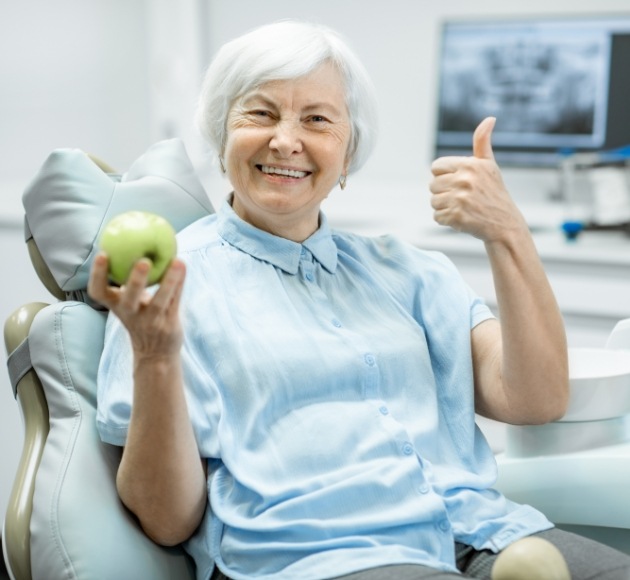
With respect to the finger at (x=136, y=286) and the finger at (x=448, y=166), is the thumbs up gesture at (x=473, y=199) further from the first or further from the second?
the finger at (x=136, y=286)

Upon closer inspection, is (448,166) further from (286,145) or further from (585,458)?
(585,458)

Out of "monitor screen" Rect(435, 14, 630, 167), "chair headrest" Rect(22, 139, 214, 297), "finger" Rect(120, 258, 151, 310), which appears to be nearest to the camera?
"finger" Rect(120, 258, 151, 310)

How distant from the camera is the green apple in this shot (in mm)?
987

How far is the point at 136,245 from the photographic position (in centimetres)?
99

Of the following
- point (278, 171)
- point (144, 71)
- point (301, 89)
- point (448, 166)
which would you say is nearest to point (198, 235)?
point (278, 171)

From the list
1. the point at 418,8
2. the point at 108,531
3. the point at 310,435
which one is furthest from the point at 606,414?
the point at 418,8

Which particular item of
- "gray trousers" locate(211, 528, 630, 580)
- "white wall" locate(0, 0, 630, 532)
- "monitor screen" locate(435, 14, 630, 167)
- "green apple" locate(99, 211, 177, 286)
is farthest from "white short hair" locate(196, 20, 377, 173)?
"white wall" locate(0, 0, 630, 532)

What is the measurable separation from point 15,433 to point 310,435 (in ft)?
5.32

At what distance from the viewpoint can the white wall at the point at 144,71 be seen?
3.14 metres

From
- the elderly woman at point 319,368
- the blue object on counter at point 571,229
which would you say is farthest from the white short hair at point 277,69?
the blue object on counter at point 571,229

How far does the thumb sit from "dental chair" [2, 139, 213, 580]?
1.64 feet

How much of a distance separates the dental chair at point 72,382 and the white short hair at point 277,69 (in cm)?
17

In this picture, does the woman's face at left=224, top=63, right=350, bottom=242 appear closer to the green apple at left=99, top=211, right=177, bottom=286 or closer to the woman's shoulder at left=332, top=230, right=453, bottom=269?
the woman's shoulder at left=332, top=230, right=453, bottom=269

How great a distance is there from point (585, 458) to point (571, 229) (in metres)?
1.33
